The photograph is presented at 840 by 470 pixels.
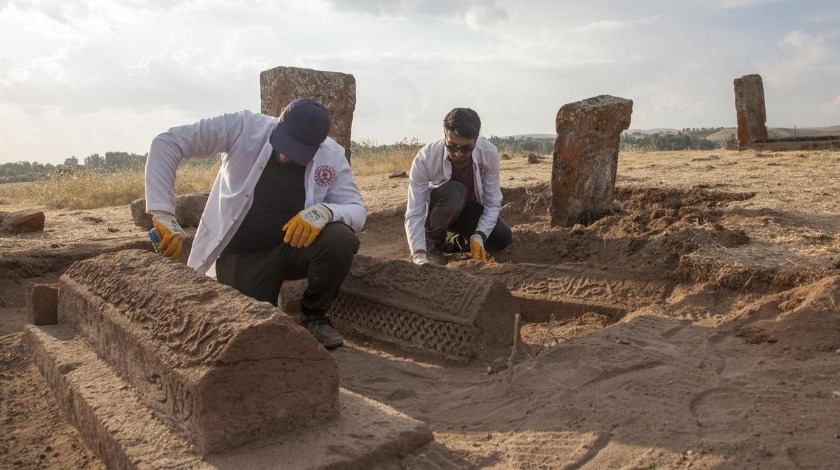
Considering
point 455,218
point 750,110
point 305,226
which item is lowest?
point 455,218

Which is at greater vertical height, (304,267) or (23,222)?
(23,222)

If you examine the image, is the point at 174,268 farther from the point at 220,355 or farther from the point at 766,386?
the point at 766,386

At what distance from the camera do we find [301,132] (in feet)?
12.7

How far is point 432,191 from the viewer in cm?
555

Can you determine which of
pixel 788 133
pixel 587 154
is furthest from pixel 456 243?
pixel 788 133

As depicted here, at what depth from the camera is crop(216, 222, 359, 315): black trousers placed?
3.95m

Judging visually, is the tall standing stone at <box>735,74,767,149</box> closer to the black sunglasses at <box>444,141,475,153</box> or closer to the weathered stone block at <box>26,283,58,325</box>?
the black sunglasses at <box>444,141,475,153</box>

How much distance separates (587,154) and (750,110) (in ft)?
27.4

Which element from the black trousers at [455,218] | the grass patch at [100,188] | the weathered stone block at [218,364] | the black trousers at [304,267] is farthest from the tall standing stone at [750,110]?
the weathered stone block at [218,364]

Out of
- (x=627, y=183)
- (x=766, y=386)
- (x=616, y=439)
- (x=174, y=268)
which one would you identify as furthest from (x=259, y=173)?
(x=627, y=183)

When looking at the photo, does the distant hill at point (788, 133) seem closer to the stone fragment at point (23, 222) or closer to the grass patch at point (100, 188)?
the grass patch at point (100, 188)

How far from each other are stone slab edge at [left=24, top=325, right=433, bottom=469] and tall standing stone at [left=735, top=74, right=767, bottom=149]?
1191 centimetres

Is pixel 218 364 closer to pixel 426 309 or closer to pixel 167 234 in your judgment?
pixel 167 234

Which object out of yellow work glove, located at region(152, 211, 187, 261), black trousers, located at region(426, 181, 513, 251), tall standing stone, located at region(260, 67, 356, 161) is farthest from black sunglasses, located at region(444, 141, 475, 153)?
tall standing stone, located at region(260, 67, 356, 161)
